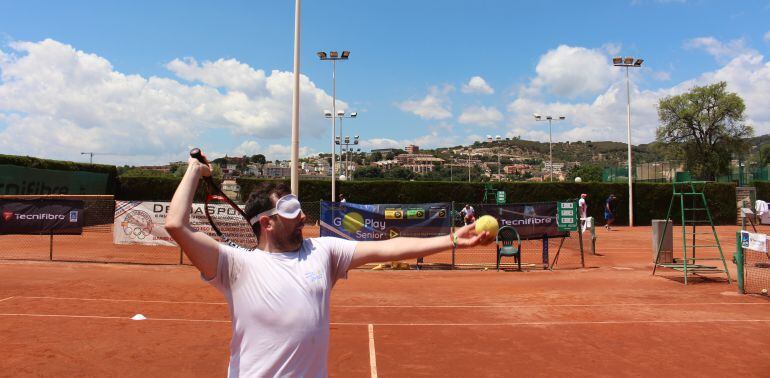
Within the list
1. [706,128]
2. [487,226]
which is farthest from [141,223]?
[706,128]

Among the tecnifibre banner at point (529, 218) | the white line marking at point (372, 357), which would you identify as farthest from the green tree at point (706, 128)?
the white line marking at point (372, 357)

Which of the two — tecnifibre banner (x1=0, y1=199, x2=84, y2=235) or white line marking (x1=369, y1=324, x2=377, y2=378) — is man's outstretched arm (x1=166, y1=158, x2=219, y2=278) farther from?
tecnifibre banner (x1=0, y1=199, x2=84, y2=235)

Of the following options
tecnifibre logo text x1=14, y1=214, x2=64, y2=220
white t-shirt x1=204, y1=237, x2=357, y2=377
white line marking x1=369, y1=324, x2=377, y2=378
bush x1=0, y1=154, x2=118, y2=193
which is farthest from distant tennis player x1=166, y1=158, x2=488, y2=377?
bush x1=0, y1=154, x2=118, y2=193

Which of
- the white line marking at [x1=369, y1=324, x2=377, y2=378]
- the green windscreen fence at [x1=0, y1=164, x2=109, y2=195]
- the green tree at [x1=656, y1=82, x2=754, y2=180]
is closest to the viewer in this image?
the white line marking at [x1=369, y1=324, x2=377, y2=378]

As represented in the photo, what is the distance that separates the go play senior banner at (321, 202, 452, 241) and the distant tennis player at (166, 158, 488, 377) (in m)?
12.6

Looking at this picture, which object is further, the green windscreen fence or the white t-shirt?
the green windscreen fence

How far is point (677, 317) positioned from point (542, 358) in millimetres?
4089

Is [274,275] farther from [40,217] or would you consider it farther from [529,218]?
[40,217]

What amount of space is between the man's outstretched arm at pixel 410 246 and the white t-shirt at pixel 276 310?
291 mm

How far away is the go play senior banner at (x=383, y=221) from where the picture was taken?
15398 millimetres

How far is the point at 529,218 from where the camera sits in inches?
630

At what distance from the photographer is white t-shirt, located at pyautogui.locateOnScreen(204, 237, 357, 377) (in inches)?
94.5

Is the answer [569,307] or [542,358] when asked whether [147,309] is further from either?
[569,307]

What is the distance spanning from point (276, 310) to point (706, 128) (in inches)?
2494
